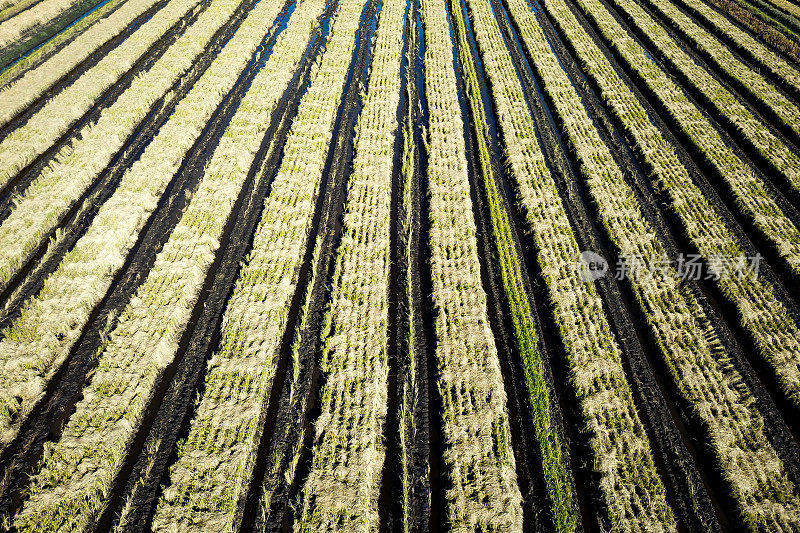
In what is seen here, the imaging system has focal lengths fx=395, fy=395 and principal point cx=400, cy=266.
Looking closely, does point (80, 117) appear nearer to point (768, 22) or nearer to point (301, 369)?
point (301, 369)

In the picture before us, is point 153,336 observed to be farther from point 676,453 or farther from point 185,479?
point 676,453

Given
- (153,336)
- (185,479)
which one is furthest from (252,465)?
(153,336)

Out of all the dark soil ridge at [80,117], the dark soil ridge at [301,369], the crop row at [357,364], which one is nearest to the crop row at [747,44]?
the crop row at [357,364]

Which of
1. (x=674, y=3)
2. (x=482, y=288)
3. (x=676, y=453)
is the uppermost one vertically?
(x=674, y=3)

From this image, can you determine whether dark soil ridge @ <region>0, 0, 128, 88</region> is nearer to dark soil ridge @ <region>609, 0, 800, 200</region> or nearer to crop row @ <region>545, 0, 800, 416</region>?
crop row @ <region>545, 0, 800, 416</region>

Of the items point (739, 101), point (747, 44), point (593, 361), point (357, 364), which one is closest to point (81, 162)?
point (357, 364)

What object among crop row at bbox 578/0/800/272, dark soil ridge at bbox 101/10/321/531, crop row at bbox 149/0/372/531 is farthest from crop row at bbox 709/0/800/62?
dark soil ridge at bbox 101/10/321/531

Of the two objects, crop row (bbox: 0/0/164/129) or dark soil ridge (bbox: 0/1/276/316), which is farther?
crop row (bbox: 0/0/164/129)
